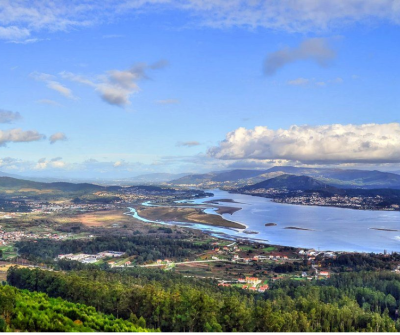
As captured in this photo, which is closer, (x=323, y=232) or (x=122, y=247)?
(x=122, y=247)

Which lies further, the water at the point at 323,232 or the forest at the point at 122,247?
the water at the point at 323,232

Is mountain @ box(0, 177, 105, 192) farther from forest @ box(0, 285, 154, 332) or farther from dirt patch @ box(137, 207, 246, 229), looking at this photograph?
forest @ box(0, 285, 154, 332)

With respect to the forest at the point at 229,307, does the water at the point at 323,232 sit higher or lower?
lower

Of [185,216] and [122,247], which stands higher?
[185,216]

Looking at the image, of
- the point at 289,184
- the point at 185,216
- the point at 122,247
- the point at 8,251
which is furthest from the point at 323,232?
the point at 289,184

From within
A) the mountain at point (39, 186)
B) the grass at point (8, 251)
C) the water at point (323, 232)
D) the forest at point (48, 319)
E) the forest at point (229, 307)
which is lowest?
the grass at point (8, 251)

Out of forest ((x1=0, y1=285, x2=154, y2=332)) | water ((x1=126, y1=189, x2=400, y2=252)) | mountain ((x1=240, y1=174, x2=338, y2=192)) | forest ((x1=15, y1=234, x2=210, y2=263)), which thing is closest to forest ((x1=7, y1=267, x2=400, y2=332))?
forest ((x1=0, y1=285, x2=154, y2=332))

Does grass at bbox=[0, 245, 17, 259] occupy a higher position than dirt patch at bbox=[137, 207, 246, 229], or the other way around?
dirt patch at bbox=[137, 207, 246, 229]

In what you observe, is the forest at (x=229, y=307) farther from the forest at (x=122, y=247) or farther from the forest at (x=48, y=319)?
the forest at (x=122, y=247)

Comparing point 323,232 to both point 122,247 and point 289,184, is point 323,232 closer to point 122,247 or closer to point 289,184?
point 122,247

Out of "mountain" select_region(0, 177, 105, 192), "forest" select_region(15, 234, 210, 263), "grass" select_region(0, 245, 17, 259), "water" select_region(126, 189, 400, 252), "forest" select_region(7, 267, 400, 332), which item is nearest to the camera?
"forest" select_region(7, 267, 400, 332)

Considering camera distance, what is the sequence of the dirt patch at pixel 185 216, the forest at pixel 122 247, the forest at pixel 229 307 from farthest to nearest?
1. the dirt patch at pixel 185 216
2. the forest at pixel 122 247
3. the forest at pixel 229 307

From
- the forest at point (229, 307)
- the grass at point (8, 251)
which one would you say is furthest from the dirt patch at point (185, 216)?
the forest at point (229, 307)
